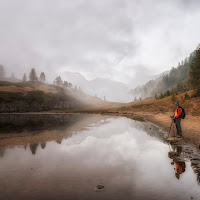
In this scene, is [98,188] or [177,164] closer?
[98,188]

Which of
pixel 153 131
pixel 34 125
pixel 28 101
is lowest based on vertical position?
pixel 153 131

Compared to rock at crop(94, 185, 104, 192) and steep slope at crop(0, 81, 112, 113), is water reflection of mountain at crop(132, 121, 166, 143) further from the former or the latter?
steep slope at crop(0, 81, 112, 113)

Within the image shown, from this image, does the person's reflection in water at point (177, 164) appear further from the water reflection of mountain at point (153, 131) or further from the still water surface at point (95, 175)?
the water reflection of mountain at point (153, 131)

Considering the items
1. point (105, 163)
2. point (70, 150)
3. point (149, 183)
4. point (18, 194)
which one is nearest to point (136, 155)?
point (105, 163)

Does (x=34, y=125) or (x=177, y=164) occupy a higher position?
(x=34, y=125)

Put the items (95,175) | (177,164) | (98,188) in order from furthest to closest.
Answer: (177,164), (95,175), (98,188)

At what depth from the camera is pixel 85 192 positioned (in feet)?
18.1

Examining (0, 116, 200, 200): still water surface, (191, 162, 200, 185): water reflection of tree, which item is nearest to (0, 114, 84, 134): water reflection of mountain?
(0, 116, 200, 200): still water surface

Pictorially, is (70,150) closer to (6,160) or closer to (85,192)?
(6,160)

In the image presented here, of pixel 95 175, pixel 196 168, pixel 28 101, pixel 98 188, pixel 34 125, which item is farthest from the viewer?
pixel 28 101

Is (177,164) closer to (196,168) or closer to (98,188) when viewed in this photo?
(196,168)

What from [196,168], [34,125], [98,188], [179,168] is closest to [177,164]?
[179,168]

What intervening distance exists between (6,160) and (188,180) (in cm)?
1110

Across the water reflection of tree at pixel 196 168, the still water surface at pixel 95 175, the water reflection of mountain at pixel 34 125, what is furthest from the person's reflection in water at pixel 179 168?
the water reflection of mountain at pixel 34 125
